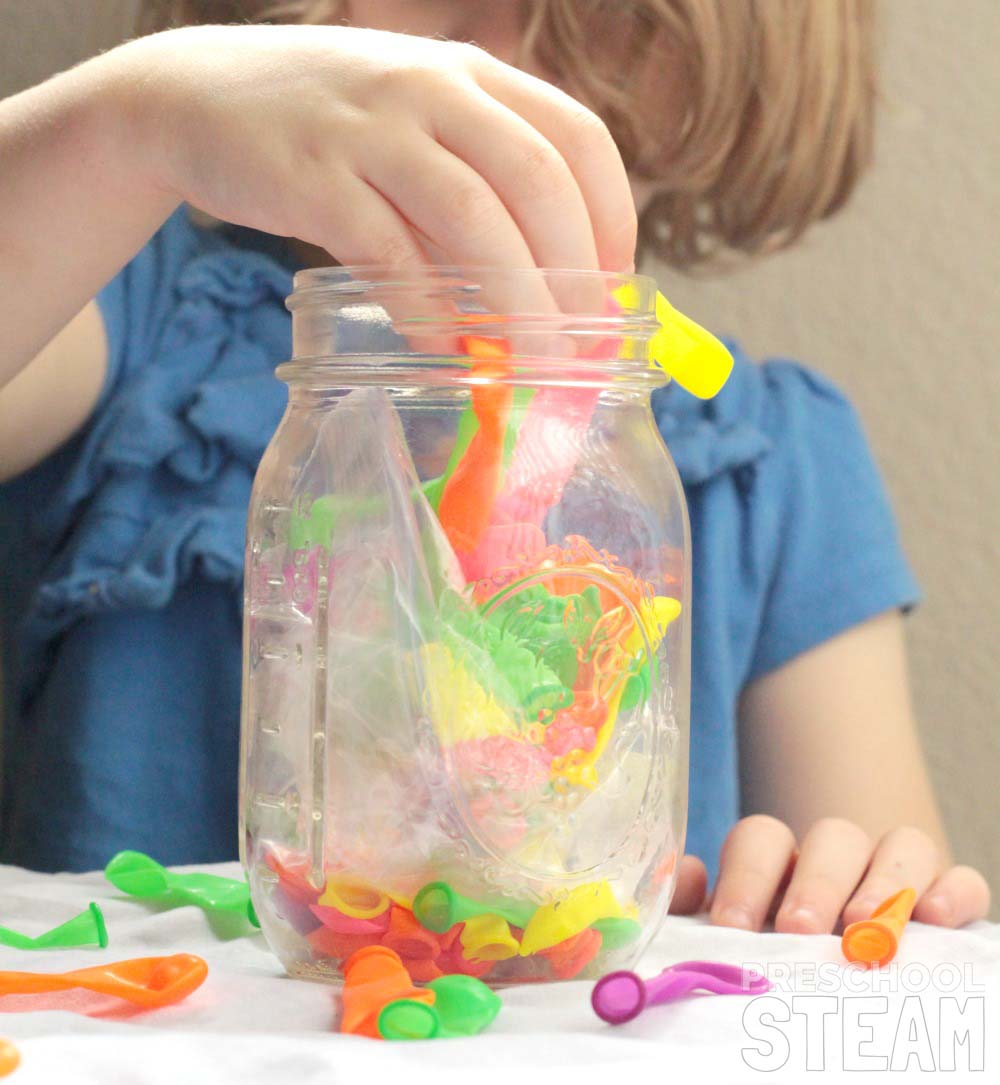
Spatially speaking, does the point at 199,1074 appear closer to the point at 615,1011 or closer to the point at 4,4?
the point at 615,1011

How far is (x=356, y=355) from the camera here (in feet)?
1.28

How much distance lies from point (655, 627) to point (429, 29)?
0.49 metres

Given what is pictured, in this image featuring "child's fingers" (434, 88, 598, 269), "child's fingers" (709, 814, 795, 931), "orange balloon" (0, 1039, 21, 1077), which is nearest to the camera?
"orange balloon" (0, 1039, 21, 1077)

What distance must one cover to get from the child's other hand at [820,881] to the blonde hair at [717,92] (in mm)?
446

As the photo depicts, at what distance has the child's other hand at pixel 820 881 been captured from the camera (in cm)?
49

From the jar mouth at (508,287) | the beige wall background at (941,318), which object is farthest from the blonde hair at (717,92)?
the jar mouth at (508,287)

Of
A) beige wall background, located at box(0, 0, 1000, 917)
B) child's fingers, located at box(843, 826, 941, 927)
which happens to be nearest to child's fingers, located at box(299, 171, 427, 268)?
child's fingers, located at box(843, 826, 941, 927)

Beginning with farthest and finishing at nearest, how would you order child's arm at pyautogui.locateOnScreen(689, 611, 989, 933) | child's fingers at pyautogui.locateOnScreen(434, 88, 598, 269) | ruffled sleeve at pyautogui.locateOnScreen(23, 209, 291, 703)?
1. child's arm at pyautogui.locateOnScreen(689, 611, 989, 933)
2. ruffled sleeve at pyautogui.locateOnScreen(23, 209, 291, 703)
3. child's fingers at pyautogui.locateOnScreen(434, 88, 598, 269)

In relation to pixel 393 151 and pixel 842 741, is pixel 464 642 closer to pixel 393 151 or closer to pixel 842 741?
pixel 393 151

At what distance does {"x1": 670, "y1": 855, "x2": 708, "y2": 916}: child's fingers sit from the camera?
52 centimetres

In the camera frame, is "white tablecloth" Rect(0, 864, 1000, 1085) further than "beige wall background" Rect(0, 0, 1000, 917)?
No

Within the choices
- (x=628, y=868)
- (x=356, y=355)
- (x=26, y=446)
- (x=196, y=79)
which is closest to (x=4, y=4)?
(x=26, y=446)

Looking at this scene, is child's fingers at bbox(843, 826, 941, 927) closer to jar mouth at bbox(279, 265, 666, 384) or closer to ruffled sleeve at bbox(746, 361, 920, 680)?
jar mouth at bbox(279, 265, 666, 384)

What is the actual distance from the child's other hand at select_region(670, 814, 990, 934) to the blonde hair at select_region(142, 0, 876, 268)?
446mm
